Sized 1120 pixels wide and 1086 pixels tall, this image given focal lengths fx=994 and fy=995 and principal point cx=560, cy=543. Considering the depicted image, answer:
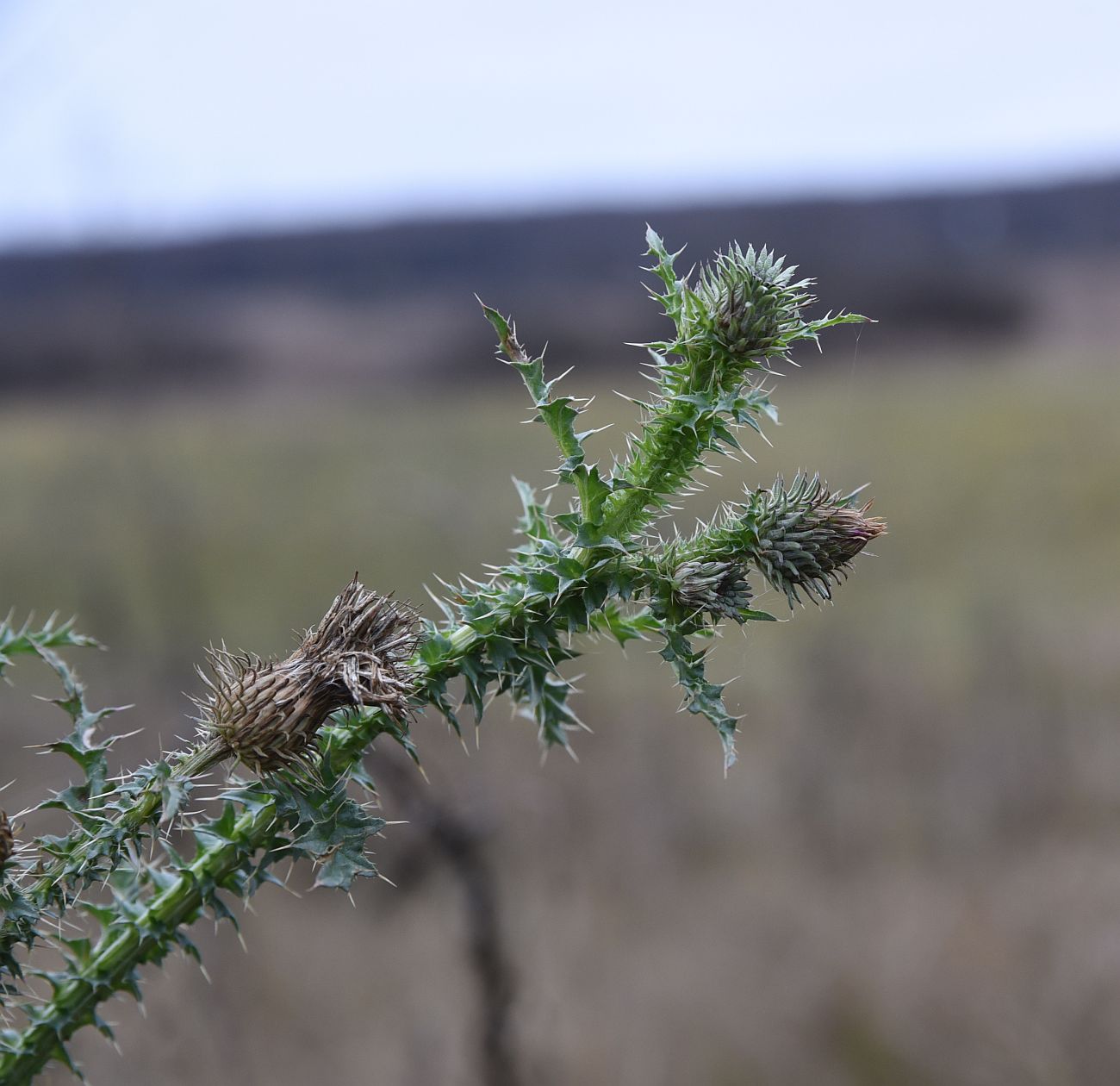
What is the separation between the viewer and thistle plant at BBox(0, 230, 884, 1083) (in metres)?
1.25

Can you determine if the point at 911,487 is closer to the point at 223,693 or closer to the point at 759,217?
the point at 223,693

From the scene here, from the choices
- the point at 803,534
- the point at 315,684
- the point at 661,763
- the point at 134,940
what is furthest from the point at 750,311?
the point at 661,763

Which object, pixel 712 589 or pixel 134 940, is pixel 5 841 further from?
pixel 712 589

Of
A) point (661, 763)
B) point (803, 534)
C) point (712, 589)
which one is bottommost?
point (712, 589)

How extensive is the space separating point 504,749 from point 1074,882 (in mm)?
3721

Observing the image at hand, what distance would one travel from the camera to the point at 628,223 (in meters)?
28.2

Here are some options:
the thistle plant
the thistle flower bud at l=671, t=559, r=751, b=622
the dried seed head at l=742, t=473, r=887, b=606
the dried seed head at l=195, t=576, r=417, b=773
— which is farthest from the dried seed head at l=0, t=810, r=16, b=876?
the dried seed head at l=742, t=473, r=887, b=606

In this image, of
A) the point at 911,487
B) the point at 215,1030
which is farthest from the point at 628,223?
the point at 215,1030

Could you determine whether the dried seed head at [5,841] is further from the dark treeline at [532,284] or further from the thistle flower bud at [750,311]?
the dark treeline at [532,284]

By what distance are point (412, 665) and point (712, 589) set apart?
0.43m

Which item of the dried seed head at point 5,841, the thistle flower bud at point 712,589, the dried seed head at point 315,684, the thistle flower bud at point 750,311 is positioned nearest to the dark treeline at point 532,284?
the thistle flower bud at point 750,311

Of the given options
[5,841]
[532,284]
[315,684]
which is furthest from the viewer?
[532,284]

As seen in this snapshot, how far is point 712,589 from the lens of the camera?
1392 mm

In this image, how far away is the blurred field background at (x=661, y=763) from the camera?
4.55 meters
